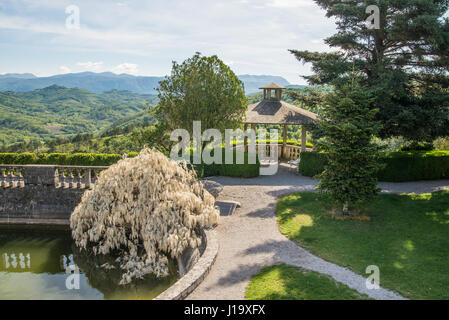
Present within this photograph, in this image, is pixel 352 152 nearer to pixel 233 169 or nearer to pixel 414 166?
pixel 414 166

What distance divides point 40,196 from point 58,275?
6.47 metres

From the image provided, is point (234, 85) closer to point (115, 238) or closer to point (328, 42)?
point (328, 42)

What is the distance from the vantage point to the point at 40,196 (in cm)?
1584

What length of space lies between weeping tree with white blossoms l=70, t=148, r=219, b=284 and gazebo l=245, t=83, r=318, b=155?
1099cm

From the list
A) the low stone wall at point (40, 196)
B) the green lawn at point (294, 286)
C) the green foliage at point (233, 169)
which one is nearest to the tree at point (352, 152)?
the green lawn at point (294, 286)

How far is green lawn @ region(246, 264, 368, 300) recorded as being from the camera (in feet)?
22.9

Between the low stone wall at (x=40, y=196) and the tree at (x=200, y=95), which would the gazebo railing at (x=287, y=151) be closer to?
the tree at (x=200, y=95)

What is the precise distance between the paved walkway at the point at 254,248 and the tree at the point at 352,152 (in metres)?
2.92

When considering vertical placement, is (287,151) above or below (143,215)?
above

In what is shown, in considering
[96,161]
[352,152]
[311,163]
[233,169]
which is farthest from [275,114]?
[96,161]

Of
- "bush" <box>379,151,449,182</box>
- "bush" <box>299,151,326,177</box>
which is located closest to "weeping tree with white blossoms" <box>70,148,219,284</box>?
"bush" <box>299,151,326,177</box>

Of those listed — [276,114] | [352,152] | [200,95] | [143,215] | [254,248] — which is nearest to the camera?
[254,248]

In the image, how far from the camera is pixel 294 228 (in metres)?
11.3

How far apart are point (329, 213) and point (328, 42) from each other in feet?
39.5
